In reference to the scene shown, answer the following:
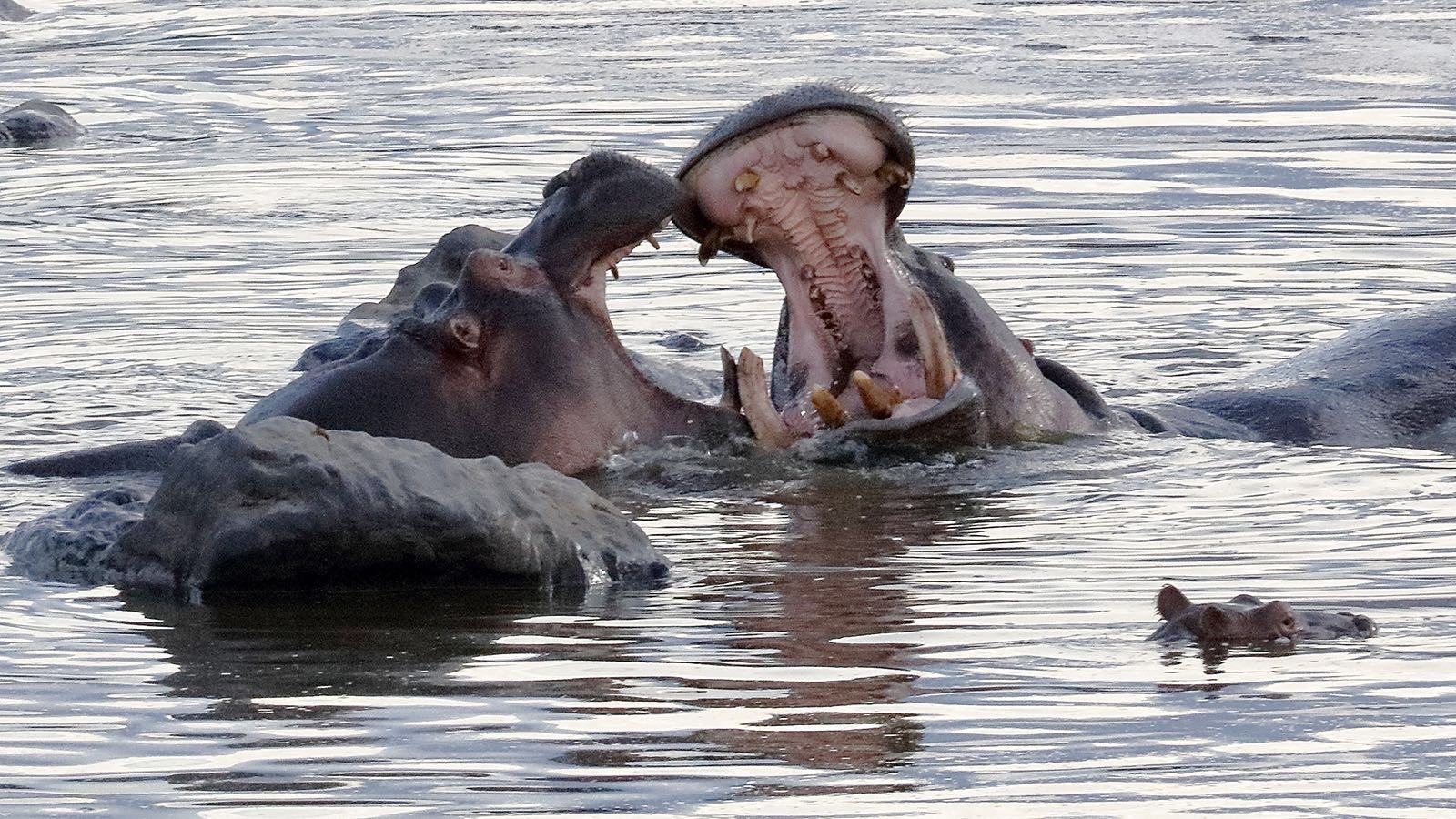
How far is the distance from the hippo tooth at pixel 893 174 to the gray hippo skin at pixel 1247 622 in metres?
1.79

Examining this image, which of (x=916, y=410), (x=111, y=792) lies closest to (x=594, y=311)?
(x=916, y=410)

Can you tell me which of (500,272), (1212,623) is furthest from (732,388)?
(1212,623)

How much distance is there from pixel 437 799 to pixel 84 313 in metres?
5.72

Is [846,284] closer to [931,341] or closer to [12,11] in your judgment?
[931,341]

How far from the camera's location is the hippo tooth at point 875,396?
5.42 m

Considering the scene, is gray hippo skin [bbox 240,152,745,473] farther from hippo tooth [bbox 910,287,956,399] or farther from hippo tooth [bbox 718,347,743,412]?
hippo tooth [bbox 910,287,956,399]

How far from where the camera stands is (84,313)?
8.34m

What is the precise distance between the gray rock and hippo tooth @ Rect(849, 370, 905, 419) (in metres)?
1.53

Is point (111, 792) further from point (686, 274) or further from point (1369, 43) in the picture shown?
point (1369, 43)

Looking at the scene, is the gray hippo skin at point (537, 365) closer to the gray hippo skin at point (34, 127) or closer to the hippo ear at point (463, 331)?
the hippo ear at point (463, 331)

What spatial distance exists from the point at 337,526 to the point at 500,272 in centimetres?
125

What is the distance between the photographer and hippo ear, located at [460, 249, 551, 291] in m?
5.36

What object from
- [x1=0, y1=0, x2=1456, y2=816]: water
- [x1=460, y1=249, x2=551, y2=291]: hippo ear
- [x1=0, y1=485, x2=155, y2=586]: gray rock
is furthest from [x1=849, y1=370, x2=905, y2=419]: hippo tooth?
[x1=0, y1=485, x2=155, y2=586]: gray rock

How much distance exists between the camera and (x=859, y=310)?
18.6 ft
